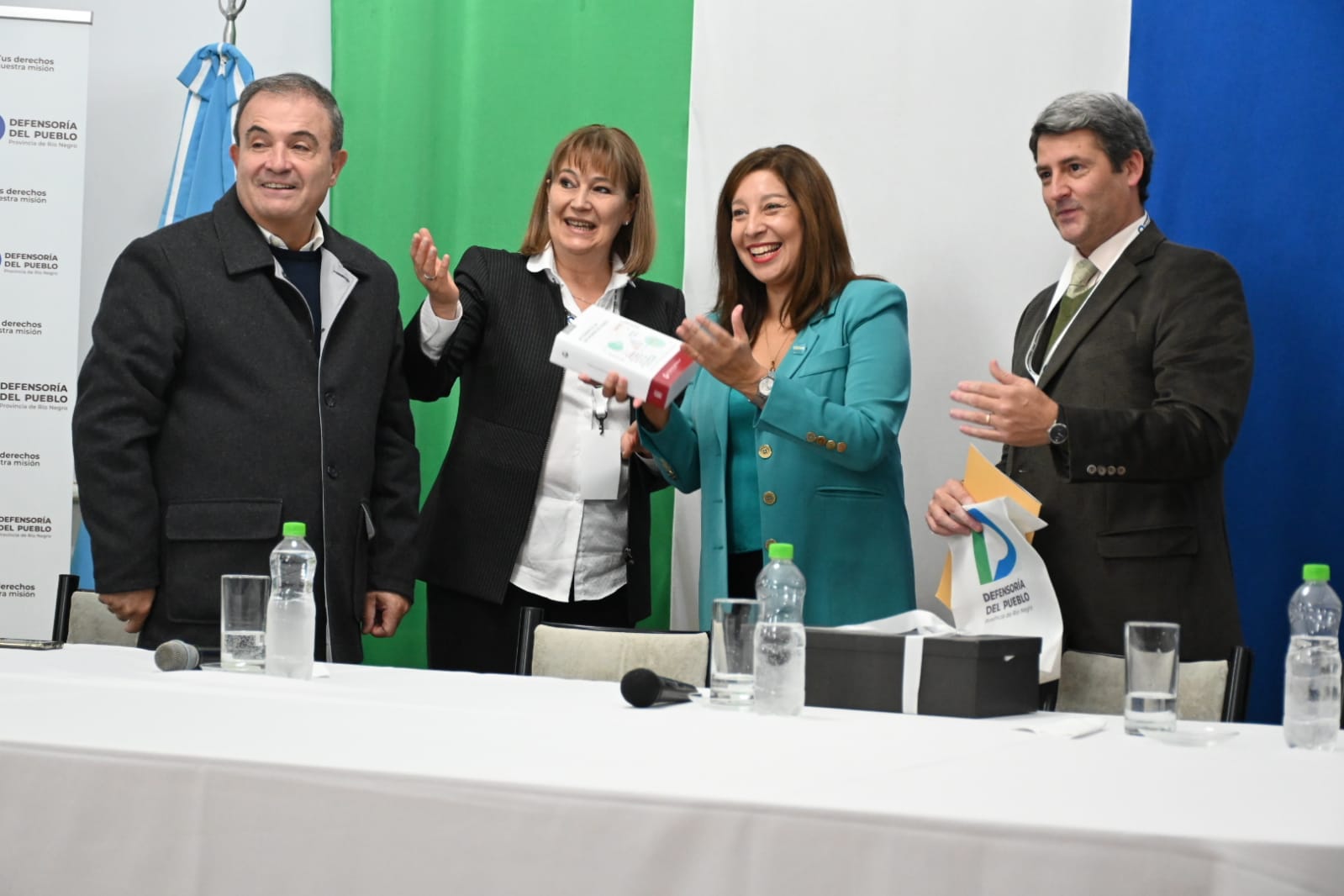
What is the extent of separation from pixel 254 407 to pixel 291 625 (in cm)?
92

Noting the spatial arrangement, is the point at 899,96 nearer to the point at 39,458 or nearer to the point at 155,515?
the point at 155,515

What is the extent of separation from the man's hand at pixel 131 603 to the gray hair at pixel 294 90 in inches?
42.3

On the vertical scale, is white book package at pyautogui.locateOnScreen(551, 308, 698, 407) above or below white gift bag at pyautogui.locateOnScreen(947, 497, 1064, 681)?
above

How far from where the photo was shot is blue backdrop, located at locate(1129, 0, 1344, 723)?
10.6 feet

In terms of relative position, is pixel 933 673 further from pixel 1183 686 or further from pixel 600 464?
pixel 600 464

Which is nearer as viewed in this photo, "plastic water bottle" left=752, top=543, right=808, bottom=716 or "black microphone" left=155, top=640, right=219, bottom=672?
"plastic water bottle" left=752, top=543, right=808, bottom=716

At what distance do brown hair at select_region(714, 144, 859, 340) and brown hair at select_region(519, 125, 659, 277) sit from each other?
0.23m

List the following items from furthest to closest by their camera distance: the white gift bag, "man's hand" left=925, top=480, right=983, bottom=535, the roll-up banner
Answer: the roll-up banner
"man's hand" left=925, top=480, right=983, bottom=535
the white gift bag

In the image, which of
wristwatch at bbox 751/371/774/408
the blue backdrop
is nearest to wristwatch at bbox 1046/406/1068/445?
wristwatch at bbox 751/371/774/408

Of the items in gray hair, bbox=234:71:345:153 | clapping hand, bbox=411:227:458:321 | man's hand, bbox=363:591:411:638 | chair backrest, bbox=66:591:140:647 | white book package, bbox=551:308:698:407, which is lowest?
chair backrest, bbox=66:591:140:647

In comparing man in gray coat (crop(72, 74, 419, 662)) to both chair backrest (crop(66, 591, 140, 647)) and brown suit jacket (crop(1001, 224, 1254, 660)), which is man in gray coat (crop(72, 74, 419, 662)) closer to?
chair backrest (crop(66, 591, 140, 647))

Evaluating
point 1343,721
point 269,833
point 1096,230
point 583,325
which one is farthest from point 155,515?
point 1343,721

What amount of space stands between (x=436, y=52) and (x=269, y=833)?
3.07 metres

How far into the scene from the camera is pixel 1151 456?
2590mm
